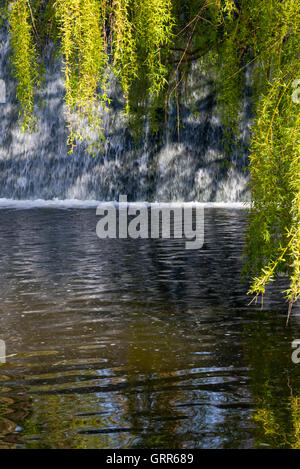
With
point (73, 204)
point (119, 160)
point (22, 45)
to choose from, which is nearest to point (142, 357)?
point (22, 45)

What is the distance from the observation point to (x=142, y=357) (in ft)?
21.1

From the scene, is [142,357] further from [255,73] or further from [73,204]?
[73,204]

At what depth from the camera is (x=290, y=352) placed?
6523mm

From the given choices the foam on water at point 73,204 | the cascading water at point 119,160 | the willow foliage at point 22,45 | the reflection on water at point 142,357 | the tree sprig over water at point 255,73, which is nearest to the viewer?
the reflection on water at point 142,357

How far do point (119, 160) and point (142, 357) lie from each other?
48.8ft

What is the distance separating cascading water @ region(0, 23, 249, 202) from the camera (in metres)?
20.0

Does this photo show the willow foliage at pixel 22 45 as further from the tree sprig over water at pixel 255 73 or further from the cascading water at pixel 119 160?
the cascading water at pixel 119 160

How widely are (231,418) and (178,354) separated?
1.54 metres

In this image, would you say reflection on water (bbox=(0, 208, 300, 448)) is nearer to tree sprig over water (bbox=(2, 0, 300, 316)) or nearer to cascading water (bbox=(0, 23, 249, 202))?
tree sprig over water (bbox=(2, 0, 300, 316))

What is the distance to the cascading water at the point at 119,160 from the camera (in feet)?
65.5

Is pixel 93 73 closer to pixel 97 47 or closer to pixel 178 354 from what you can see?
pixel 97 47

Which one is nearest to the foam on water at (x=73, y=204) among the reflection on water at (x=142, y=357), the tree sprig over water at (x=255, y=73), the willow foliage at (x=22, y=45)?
the reflection on water at (x=142, y=357)

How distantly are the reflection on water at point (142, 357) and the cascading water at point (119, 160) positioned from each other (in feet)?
27.8

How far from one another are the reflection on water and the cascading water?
8.48 metres
